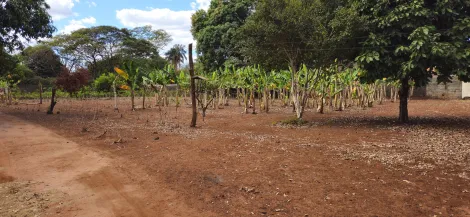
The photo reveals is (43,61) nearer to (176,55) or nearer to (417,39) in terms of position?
(176,55)

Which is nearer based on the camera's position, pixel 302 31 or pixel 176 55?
pixel 302 31

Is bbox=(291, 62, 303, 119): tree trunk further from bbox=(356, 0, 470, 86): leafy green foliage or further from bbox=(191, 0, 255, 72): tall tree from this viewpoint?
bbox=(191, 0, 255, 72): tall tree

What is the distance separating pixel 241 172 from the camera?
622 cm

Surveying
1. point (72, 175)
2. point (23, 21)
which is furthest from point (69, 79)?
point (72, 175)

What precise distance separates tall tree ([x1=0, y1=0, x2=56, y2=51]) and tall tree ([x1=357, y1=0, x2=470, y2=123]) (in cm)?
1302

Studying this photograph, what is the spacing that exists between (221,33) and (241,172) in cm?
2344

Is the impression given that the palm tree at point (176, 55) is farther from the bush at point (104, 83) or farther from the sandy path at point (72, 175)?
the sandy path at point (72, 175)

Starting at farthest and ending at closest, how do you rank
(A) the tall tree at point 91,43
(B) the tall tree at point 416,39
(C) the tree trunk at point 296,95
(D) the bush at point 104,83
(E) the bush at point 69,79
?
1. (A) the tall tree at point 91,43
2. (D) the bush at point 104,83
3. (E) the bush at point 69,79
4. (C) the tree trunk at point 296,95
5. (B) the tall tree at point 416,39

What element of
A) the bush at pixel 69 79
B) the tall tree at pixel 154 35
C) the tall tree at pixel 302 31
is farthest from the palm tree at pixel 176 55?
the tall tree at pixel 302 31

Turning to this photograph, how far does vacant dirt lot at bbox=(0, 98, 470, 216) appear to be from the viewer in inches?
187

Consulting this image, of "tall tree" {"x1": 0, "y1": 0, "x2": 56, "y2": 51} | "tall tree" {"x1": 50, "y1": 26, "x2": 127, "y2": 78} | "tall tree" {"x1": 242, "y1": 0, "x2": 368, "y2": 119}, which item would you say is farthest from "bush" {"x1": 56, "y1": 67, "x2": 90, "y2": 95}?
"tall tree" {"x1": 50, "y1": 26, "x2": 127, "y2": 78}

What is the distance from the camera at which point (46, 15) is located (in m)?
15.6

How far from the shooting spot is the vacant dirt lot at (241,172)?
4.75 metres

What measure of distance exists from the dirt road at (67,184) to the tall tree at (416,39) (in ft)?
25.2
